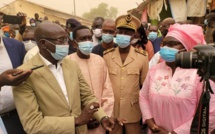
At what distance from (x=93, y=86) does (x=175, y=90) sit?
1.04 m

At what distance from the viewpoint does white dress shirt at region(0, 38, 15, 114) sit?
2.22 m

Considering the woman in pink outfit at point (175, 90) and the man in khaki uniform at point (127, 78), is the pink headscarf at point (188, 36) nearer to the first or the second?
the woman in pink outfit at point (175, 90)

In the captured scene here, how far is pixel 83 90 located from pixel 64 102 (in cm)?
29

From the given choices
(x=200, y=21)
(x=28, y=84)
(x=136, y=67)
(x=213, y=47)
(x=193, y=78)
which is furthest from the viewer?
(x=200, y=21)

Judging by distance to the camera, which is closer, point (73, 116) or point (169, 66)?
point (73, 116)

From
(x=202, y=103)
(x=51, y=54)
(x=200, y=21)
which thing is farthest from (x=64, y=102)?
(x=200, y=21)

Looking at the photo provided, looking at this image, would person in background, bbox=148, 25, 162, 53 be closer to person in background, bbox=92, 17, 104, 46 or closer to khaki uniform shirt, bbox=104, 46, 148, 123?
person in background, bbox=92, 17, 104, 46

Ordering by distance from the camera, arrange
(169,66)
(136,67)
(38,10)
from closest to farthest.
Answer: (169,66) < (136,67) < (38,10)

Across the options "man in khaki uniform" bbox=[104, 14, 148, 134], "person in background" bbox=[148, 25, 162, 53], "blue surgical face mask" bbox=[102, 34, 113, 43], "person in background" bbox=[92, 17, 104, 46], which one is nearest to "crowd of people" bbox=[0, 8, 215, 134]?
"man in khaki uniform" bbox=[104, 14, 148, 134]

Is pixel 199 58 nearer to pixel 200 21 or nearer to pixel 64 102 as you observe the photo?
pixel 64 102

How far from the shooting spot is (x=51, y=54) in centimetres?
201

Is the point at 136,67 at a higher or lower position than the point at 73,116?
higher

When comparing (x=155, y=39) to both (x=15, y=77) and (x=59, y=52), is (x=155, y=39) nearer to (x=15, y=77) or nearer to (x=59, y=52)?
(x=59, y=52)

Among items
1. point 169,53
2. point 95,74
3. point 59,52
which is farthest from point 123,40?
point 59,52
